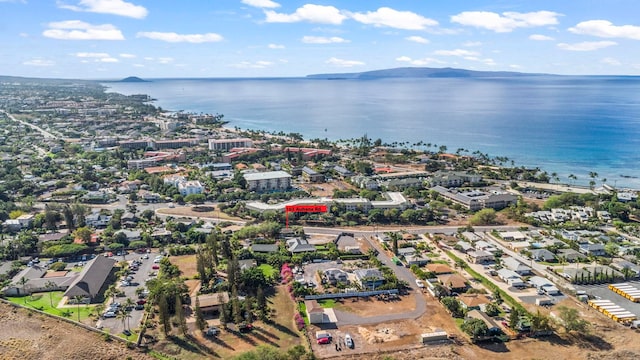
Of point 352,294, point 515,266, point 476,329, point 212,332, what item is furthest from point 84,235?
point 515,266

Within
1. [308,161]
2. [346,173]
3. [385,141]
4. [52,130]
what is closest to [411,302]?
[346,173]

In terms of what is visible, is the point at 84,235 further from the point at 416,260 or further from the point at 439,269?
the point at 439,269

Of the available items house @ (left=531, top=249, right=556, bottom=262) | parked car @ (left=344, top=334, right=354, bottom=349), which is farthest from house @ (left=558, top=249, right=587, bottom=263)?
parked car @ (left=344, top=334, right=354, bottom=349)

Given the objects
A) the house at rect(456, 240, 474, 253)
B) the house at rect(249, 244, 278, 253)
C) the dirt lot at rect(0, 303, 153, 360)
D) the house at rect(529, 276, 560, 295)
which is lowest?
the dirt lot at rect(0, 303, 153, 360)

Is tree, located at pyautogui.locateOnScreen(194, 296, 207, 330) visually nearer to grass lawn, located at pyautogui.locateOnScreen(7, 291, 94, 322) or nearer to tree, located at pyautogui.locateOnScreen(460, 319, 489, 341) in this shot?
grass lawn, located at pyautogui.locateOnScreen(7, 291, 94, 322)

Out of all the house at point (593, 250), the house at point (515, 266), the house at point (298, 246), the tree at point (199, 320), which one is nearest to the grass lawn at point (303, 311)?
the tree at point (199, 320)

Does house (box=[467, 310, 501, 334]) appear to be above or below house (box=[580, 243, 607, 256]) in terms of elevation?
below

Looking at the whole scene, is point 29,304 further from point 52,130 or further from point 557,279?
point 52,130
